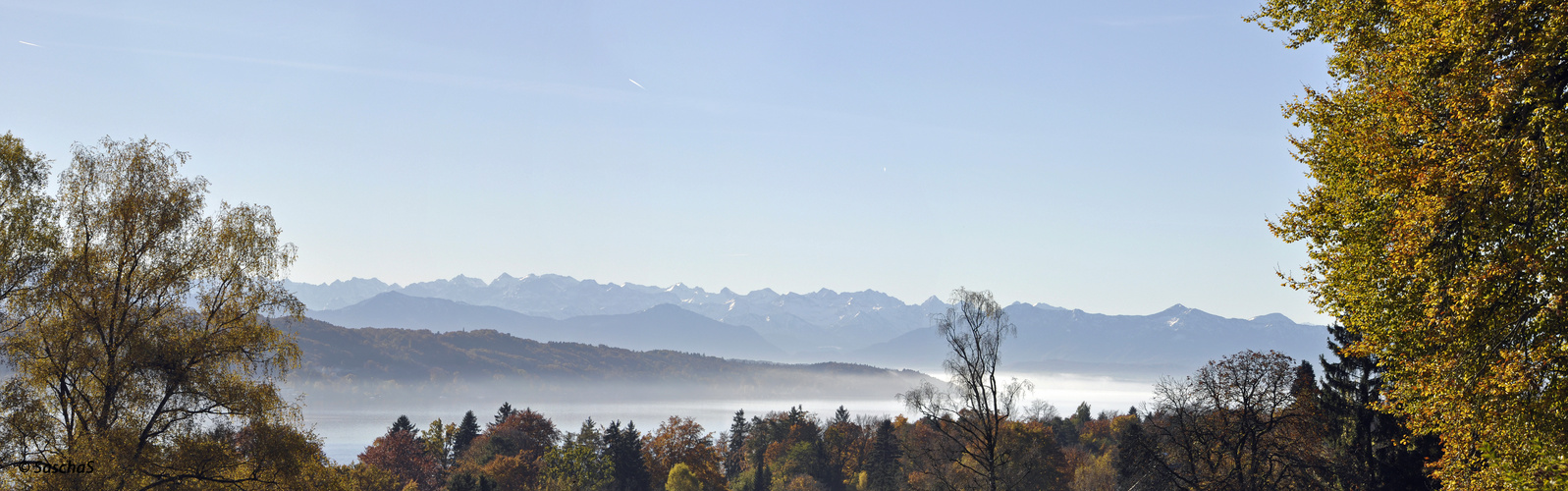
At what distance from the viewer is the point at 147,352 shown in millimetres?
18141


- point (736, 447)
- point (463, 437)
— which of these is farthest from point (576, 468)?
point (736, 447)

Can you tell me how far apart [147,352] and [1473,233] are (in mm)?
23339

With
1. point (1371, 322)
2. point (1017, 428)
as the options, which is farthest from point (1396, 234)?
point (1017, 428)

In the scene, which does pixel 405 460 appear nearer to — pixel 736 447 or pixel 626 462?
pixel 626 462

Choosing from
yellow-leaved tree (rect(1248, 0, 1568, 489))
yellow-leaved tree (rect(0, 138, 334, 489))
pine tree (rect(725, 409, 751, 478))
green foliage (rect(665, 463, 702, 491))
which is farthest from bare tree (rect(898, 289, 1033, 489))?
pine tree (rect(725, 409, 751, 478))

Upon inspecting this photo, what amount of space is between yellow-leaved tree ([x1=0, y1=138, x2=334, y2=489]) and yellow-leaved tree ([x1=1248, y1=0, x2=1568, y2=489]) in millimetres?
21111

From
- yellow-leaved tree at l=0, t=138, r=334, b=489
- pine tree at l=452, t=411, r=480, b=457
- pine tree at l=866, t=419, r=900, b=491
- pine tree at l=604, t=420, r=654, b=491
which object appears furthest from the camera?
pine tree at l=452, t=411, r=480, b=457

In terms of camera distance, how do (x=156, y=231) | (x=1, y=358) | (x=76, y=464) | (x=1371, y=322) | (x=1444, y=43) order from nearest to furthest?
(x=1444, y=43) → (x=1371, y=322) → (x=76, y=464) → (x=1, y=358) → (x=156, y=231)

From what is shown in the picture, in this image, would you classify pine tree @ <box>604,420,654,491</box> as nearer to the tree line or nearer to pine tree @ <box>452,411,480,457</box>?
the tree line

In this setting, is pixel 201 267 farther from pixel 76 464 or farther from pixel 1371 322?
pixel 1371 322

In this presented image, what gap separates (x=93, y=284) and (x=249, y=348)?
125 inches

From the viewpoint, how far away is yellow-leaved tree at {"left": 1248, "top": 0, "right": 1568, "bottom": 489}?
35.1ft

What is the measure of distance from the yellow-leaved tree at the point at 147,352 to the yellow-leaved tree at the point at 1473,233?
69.3ft

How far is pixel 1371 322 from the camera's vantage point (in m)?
13.1
